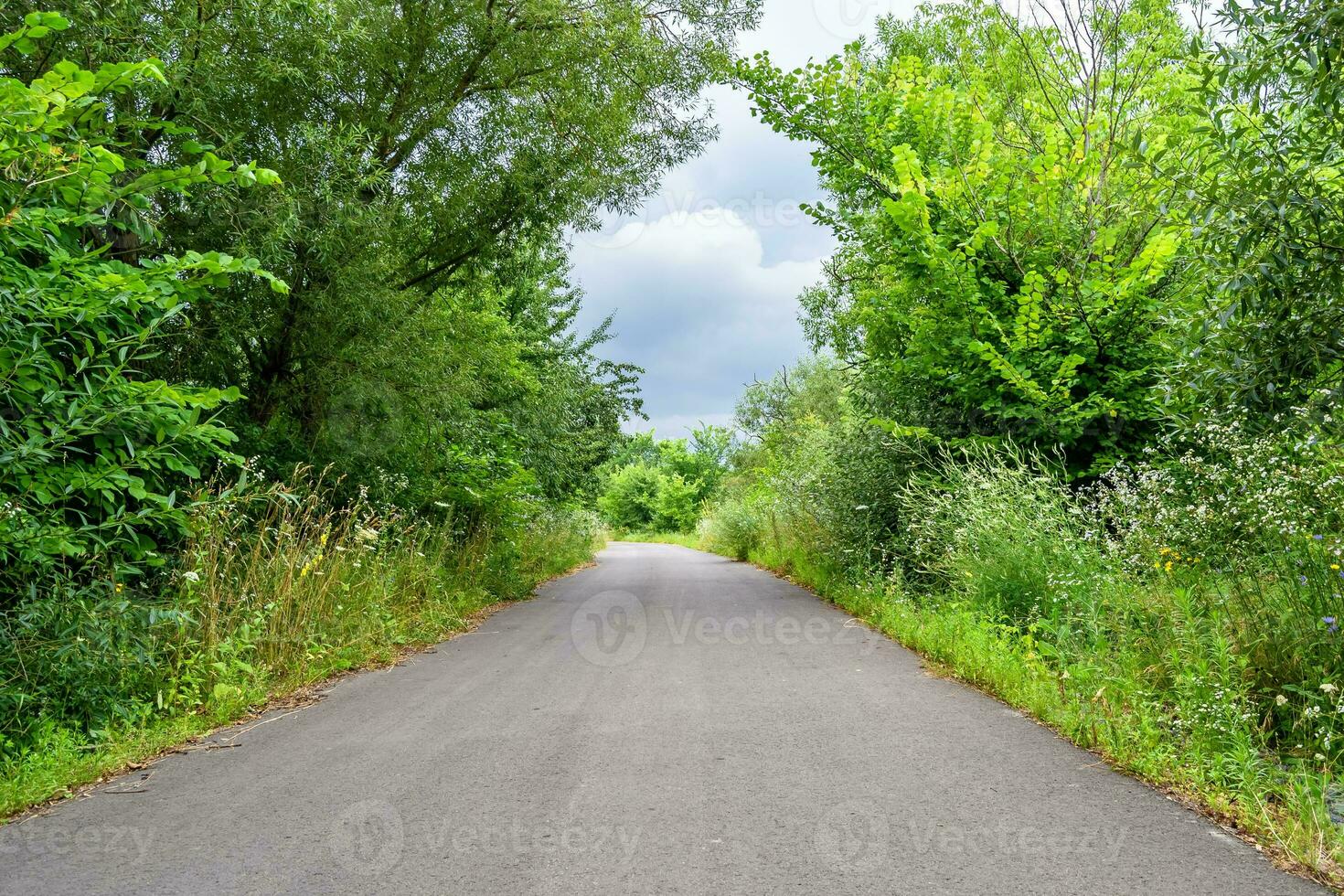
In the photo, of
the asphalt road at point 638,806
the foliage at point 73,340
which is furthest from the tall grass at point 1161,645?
the foliage at point 73,340

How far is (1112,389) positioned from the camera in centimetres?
895

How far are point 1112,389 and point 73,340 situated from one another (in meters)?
9.58

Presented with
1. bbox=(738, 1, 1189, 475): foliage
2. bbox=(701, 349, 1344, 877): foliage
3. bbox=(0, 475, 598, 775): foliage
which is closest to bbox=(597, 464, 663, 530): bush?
bbox=(738, 1, 1189, 475): foliage

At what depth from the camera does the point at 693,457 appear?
→ 58.4 metres

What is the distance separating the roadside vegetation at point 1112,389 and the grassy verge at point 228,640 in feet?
17.4

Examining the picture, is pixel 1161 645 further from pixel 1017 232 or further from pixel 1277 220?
pixel 1017 232

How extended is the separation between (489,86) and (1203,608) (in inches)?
370

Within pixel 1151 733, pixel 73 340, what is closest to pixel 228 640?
pixel 73 340

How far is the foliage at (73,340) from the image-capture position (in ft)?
14.0

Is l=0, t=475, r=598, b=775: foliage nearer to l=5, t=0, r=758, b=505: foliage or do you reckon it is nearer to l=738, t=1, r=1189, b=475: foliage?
l=5, t=0, r=758, b=505: foliage

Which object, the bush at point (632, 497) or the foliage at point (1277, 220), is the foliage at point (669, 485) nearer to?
the bush at point (632, 497)

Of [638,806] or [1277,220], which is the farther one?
[1277,220]

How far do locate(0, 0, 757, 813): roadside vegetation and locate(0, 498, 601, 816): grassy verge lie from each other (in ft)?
0.08

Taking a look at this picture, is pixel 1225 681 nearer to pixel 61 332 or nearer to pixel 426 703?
pixel 426 703
